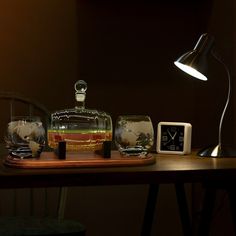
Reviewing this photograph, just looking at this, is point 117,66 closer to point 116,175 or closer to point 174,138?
point 174,138

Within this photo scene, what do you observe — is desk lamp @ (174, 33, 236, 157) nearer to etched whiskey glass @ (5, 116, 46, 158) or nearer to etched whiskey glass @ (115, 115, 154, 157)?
etched whiskey glass @ (115, 115, 154, 157)

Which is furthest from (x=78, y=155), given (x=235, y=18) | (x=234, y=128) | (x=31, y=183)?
(x=235, y=18)

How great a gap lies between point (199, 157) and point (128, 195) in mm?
1041

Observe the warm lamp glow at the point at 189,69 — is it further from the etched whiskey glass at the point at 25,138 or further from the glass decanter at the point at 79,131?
the etched whiskey glass at the point at 25,138

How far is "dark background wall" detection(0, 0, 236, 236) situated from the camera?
7.83 feet

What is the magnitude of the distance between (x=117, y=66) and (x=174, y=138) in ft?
3.10

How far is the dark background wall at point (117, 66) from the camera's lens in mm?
2387

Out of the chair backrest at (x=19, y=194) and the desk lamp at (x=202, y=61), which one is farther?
the chair backrest at (x=19, y=194)

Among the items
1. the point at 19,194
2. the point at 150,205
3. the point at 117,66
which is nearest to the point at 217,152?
the point at 150,205

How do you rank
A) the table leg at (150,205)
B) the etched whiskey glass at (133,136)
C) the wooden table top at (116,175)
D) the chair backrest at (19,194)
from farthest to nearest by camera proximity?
1. the chair backrest at (19,194)
2. the table leg at (150,205)
3. the etched whiskey glass at (133,136)
4. the wooden table top at (116,175)

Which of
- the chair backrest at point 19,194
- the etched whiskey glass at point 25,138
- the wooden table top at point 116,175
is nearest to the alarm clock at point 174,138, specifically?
the wooden table top at point 116,175

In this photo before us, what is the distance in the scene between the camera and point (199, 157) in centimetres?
158

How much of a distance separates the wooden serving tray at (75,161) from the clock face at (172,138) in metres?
0.26

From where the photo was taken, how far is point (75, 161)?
1.31m
